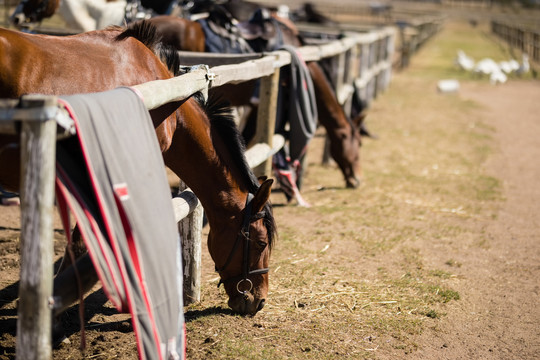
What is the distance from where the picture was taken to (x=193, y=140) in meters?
2.69

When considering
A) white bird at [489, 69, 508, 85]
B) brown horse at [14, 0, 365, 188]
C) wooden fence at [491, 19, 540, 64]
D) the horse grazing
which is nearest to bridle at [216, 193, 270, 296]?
the horse grazing

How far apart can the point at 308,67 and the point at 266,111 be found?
1148mm

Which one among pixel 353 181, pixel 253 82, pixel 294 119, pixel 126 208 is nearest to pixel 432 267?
pixel 294 119

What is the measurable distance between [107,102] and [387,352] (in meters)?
1.93

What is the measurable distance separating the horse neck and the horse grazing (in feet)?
7.49

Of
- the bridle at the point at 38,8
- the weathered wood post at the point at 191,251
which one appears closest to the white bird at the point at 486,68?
the bridle at the point at 38,8

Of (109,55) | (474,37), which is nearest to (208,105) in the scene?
(109,55)

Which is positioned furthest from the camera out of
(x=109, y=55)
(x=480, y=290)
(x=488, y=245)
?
(x=488, y=245)

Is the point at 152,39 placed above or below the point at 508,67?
above

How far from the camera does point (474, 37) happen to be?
3494cm

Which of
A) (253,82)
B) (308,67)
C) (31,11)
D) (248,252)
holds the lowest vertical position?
(248,252)

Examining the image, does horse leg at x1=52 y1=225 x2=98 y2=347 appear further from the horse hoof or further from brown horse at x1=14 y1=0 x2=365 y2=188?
brown horse at x1=14 y1=0 x2=365 y2=188

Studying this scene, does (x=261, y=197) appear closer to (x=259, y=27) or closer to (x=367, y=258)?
(x=367, y=258)

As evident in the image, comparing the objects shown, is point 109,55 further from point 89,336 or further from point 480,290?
point 480,290
